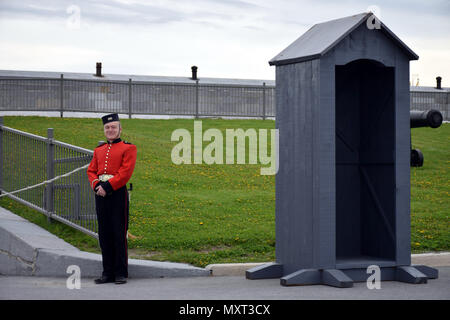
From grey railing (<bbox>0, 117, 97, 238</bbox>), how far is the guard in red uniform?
1.47m

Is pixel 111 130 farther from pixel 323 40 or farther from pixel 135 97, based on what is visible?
pixel 135 97

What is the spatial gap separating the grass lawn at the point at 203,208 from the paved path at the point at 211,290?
3.71 ft

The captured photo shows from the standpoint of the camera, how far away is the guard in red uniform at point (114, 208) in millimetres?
8023

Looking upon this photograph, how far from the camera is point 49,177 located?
10688 millimetres

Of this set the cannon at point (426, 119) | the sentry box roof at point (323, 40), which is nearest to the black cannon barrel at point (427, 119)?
the cannon at point (426, 119)

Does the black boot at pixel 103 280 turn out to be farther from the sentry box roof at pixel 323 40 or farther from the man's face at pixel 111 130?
the sentry box roof at pixel 323 40

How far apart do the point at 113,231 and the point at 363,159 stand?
10.4ft

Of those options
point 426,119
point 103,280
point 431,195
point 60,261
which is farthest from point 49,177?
point 431,195

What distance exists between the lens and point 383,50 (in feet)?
26.2

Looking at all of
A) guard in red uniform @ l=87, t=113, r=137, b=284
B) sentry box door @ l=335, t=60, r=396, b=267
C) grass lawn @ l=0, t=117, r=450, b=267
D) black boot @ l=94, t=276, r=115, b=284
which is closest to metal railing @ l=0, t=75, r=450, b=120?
grass lawn @ l=0, t=117, r=450, b=267

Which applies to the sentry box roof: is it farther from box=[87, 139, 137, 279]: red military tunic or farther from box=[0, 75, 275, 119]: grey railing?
box=[0, 75, 275, 119]: grey railing
